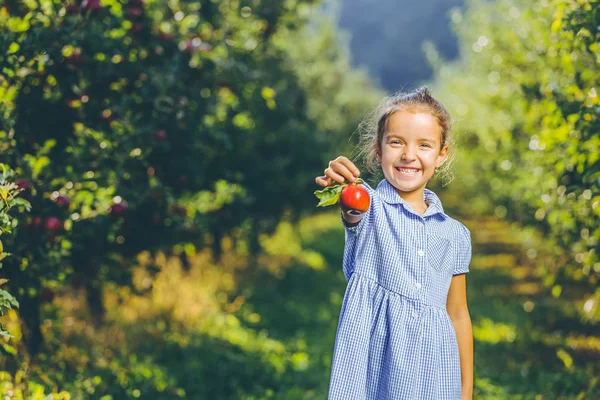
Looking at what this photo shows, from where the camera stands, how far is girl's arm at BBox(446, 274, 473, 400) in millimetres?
2404

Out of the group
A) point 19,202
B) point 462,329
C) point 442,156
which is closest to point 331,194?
point 442,156

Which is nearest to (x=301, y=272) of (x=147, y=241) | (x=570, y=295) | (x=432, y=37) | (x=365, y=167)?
(x=570, y=295)

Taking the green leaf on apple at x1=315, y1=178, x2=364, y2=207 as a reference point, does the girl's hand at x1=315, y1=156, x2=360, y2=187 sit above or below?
above

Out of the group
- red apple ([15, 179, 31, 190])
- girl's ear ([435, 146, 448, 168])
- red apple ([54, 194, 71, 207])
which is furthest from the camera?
red apple ([54, 194, 71, 207])

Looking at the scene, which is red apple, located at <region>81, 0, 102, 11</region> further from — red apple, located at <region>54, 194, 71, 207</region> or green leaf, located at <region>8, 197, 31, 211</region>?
green leaf, located at <region>8, 197, 31, 211</region>

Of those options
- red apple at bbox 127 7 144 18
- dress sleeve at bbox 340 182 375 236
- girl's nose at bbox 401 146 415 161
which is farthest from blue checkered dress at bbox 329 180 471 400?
red apple at bbox 127 7 144 18

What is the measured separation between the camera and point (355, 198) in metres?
2.07

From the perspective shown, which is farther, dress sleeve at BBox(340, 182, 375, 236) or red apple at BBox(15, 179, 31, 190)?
red apple at BBox(15, 179, 31, 190)

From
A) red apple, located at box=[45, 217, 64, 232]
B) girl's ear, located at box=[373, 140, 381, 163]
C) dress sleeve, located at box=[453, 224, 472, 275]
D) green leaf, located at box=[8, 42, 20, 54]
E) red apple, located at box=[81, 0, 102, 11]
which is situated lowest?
dress sleeve, located at box=[453, 224, 472, 275]

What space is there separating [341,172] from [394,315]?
551mm

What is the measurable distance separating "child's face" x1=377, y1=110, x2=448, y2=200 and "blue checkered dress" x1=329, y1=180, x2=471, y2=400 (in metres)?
0.07

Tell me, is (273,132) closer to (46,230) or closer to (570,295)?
(570,295)

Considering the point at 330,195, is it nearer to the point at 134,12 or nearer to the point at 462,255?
the point at 462,255

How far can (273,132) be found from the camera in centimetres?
912
